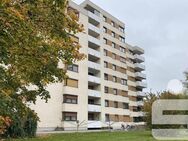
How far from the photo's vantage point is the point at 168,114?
2581 centimetres

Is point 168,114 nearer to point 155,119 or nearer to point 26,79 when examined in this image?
point 155,119

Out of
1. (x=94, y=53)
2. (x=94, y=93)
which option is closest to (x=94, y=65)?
(x=94, y=53)

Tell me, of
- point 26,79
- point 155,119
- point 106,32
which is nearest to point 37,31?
point 26,79

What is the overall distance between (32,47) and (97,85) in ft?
162

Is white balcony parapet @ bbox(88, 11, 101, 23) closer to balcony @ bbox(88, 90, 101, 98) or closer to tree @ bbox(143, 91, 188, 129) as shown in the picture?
balcony @ bbox(88, 90, 101, 98)

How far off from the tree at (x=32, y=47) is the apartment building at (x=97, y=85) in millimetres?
32429

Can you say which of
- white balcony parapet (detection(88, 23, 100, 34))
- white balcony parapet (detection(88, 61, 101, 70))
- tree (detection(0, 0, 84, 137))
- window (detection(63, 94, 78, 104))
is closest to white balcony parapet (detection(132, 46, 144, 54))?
white balcony parapet (detection(88, 23, 100, 34))

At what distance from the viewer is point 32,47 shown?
8.43 meters

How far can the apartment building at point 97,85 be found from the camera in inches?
1777

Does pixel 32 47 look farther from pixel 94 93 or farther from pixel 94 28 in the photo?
pixel 94 28

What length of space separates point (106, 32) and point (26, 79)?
55.4 metres

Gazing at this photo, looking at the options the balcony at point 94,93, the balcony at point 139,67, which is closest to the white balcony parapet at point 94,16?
the balcony at point 94,93

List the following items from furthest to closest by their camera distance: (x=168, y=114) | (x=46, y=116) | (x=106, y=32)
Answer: (x=106, y=32) < (x=46, y=116) < (x=168, y=114)

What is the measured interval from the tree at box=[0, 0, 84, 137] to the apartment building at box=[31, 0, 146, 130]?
32.4 meters
